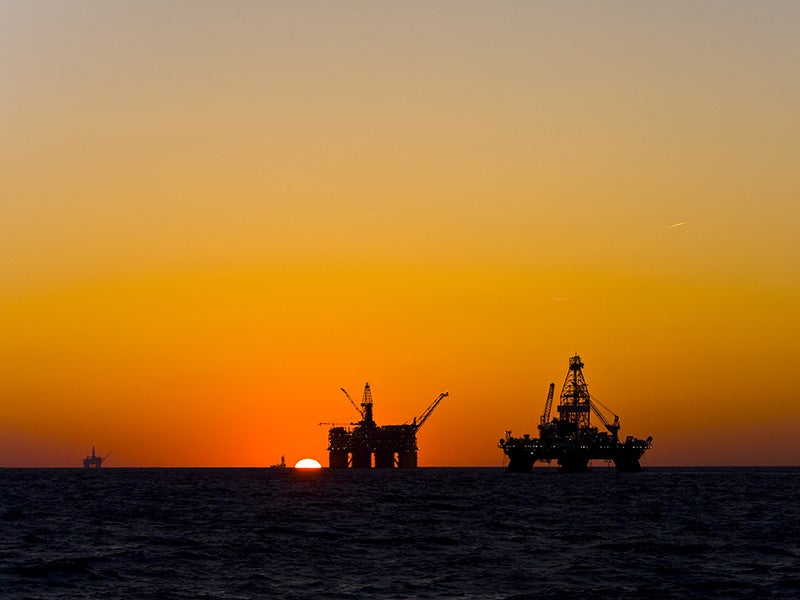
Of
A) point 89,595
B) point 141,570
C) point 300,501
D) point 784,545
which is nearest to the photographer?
point 89,595

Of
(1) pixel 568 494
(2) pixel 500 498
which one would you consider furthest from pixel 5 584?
(1) pixel 568 494

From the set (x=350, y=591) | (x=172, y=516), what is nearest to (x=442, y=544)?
(x=350, y=591)

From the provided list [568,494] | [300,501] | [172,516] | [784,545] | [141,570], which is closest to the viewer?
[141,570]

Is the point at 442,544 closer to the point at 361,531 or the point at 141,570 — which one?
the point at 361,531

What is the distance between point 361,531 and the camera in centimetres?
9031

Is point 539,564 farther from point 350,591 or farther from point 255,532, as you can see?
point 255,532

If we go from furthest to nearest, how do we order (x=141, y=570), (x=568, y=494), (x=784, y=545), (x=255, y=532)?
(x=568, y=494) → (x=255, y=532) → (x=784, y=545) → (x=141, y=570)

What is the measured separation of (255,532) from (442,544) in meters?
17.7

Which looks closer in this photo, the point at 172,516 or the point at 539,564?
the point at 539,564

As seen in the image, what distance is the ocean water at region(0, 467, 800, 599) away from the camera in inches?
2244

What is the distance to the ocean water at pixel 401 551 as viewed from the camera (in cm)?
5700

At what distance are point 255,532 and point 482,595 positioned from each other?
37.4 metres

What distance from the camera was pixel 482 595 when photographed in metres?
54.7

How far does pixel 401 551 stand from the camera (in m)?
73.4
